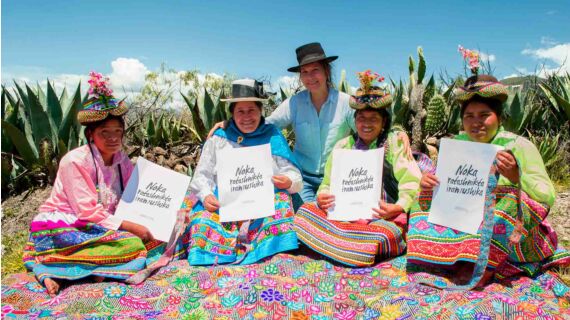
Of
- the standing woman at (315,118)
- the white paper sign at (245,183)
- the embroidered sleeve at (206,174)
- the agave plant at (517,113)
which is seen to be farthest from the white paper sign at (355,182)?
the agave plant at (517,113)

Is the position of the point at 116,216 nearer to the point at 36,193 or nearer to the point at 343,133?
the point at 343,133

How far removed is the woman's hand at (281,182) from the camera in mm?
3490

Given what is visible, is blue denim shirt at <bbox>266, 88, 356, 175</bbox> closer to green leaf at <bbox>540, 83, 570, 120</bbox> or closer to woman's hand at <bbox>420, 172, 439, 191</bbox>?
woman's hand at <bbox>420, 172, 439, 191</bbox>

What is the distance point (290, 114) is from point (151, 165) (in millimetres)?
1415

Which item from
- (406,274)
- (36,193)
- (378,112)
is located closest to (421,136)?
(378,112)

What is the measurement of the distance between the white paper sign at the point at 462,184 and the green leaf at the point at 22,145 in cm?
438

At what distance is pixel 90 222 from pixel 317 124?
2.01m

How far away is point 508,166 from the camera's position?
2.64 metres

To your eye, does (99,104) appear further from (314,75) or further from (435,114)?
(435,114)

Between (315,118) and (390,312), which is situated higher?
(315,118)

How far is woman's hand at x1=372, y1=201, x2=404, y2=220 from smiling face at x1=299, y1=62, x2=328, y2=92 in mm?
1233

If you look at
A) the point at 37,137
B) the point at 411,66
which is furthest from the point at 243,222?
the point at 411,66

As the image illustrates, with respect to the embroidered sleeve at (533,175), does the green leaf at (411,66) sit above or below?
above

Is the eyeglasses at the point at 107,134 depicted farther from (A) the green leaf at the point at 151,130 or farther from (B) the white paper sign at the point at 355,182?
(A) the green leaf at the point at 151,130
